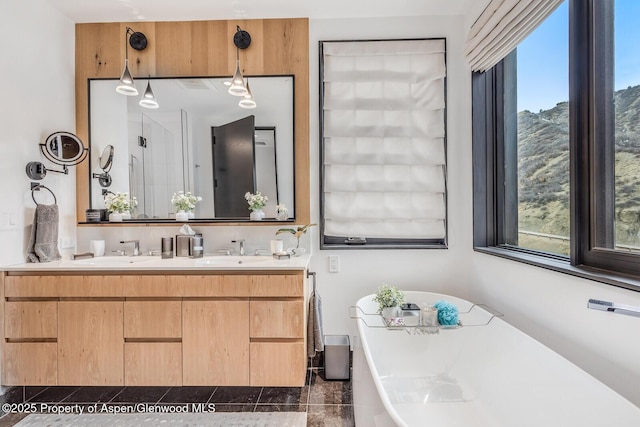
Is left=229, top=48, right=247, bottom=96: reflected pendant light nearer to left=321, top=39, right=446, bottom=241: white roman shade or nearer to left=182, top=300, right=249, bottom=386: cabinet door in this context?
left=321, top=39, right=446, bottom=241: white roman shade

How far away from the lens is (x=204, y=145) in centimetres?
241

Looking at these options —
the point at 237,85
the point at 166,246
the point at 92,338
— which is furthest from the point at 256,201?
the point at 92,338

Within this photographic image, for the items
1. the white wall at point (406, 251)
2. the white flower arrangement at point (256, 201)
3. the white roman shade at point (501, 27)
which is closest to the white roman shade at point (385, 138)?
the white wall at point (406, 251)

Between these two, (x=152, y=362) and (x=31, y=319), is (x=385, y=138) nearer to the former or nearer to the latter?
(x=152, y=362)

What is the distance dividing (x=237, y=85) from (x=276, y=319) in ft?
5.16

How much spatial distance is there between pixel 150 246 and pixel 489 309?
2418 mm

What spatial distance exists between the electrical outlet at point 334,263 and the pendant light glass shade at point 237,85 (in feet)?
4.44

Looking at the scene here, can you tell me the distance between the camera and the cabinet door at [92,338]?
6.10ft

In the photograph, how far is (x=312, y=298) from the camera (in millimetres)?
2150

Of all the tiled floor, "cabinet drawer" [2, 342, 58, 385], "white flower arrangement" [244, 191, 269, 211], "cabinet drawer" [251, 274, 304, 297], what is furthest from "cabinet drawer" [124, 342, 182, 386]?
"white flower arrangement" [244, 191, 269, 211]

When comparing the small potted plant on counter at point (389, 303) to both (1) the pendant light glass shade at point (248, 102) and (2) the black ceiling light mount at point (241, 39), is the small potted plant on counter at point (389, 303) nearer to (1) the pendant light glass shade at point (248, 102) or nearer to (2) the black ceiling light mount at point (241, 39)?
(1) the pendant light glass shade at point (248, 102)

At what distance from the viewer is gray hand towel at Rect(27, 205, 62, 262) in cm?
202

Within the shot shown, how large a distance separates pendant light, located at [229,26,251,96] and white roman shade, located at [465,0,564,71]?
1.55 metres

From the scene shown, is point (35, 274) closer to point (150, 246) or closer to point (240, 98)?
point (150, 246)
